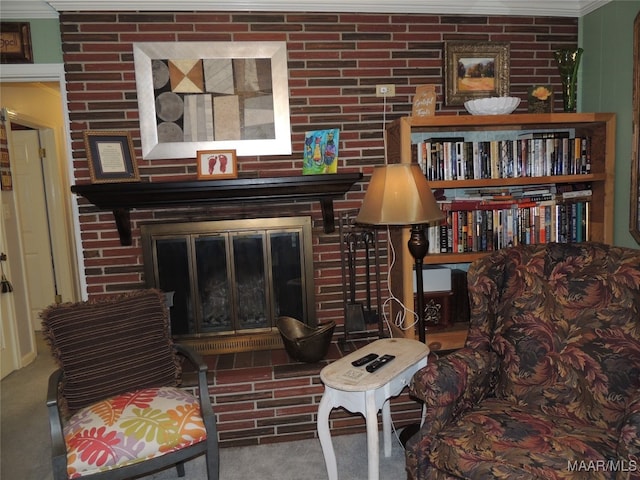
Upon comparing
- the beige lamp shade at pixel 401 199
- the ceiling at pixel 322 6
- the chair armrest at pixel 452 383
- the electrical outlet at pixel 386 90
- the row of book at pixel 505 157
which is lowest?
the chair armrest at pixel 452 383

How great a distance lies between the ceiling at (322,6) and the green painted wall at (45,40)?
0.04 m

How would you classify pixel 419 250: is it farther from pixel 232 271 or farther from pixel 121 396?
pixel 121 396

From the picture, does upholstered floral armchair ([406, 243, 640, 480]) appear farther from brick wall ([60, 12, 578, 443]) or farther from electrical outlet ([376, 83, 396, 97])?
electrical outlet ([376, 83, 396, 97])

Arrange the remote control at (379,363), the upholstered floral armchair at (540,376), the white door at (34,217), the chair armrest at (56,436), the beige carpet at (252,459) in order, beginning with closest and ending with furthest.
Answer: the upholstered floral armchair at (540,376)
the chair armrest at (56,436)
the remote control at (379,363)
the beige carpet at (252,459)
the white door at (34,217)

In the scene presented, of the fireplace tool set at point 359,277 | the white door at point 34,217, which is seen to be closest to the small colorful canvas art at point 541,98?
the fireplace tool set at point 359,277

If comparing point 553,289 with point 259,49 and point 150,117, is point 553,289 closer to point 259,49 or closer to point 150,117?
point 259,49

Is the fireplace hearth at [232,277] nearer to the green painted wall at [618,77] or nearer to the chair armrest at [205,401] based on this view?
the chair armrest at [205,401]

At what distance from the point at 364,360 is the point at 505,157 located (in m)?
1.55

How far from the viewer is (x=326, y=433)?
6.43 ft

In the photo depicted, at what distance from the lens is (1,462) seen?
2.40m

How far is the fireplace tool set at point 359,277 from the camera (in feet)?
9.13

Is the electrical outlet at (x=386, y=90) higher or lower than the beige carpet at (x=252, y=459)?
higher

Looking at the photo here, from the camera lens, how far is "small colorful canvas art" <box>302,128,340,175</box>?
2760 mm

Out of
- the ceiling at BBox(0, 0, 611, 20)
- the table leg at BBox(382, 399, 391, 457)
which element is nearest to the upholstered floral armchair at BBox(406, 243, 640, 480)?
the table leg at BBox(382, 399, 391, 457)
